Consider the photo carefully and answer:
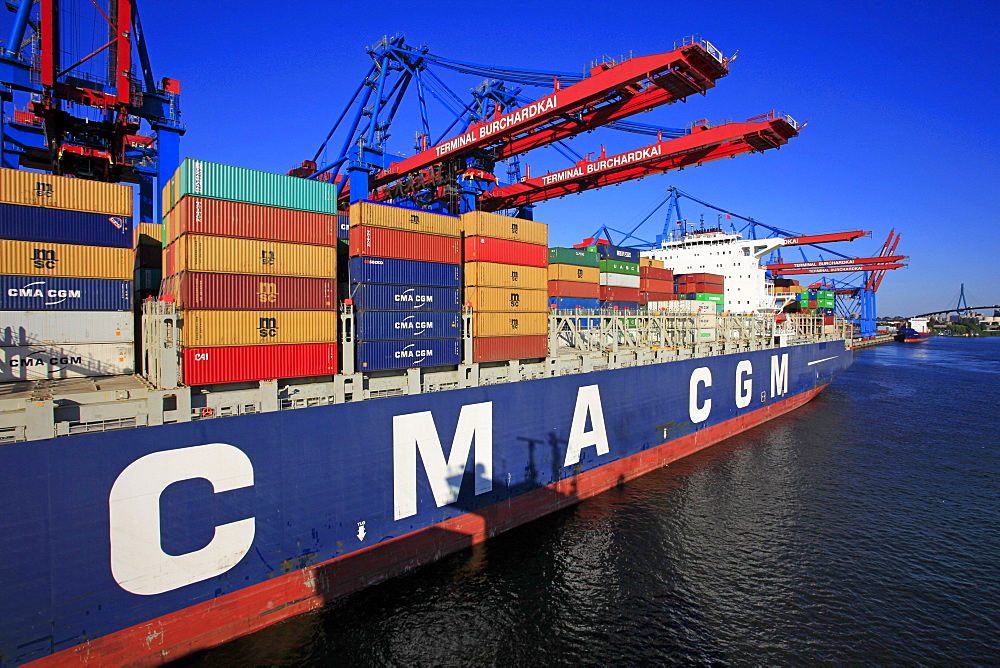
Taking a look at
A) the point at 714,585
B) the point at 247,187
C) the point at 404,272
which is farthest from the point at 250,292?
the point at 714,585

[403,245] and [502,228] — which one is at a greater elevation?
[502,228]

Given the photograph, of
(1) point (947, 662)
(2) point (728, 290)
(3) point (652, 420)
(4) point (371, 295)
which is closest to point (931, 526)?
(1) point (947, 662)

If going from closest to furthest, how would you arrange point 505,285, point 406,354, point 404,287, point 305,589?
point 305,589, point 406,354, point 404,287, point 505,285

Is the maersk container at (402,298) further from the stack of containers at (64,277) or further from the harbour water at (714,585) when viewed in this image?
the harbour water at (714,585)

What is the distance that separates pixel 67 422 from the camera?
9234 millimetres

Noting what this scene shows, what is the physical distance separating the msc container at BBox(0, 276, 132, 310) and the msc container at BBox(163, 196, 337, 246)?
2029 mm

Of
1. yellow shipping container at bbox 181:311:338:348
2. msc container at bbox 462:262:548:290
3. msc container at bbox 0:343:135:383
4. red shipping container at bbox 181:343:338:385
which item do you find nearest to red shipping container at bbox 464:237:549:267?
msc container at bbox 462:262:548:290

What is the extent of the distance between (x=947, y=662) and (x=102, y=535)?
1846cm

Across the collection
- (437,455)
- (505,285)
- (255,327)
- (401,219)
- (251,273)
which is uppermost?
(401,219)

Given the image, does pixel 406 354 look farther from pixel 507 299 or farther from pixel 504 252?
pixel 504 252

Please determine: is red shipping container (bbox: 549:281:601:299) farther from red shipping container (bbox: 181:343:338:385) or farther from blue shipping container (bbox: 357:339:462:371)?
red shipping container (bbox: 181:343:338:385)

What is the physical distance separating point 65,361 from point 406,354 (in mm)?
8756

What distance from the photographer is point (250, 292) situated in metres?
12.2

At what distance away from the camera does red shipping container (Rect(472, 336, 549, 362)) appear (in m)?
16.9
